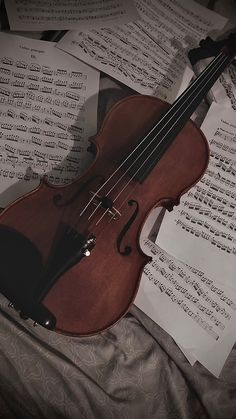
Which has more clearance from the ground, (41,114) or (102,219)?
(41,114)

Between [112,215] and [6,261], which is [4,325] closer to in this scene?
[6,261]

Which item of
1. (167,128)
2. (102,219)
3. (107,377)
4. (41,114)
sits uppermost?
(167,128)

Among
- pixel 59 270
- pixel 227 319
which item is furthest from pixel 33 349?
pixel 227 319

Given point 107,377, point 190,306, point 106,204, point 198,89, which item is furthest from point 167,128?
point 107,377

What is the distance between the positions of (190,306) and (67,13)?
3.21ft

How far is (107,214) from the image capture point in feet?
2.98

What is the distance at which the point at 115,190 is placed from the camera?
0.93m

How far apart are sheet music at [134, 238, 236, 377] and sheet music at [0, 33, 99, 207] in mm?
367

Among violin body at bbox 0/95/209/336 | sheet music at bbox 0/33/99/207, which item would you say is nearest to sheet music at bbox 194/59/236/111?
violin body at bbox 0/95/209/336

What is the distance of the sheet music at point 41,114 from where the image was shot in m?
1.08

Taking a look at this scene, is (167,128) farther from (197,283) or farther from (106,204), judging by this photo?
(197,283)

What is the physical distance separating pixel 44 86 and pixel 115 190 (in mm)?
434

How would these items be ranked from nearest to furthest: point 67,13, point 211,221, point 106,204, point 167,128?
point 106,204 → point 167,128 → point 211,221 → point 67,13

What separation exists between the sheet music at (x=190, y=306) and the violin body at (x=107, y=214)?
0.57 ft
